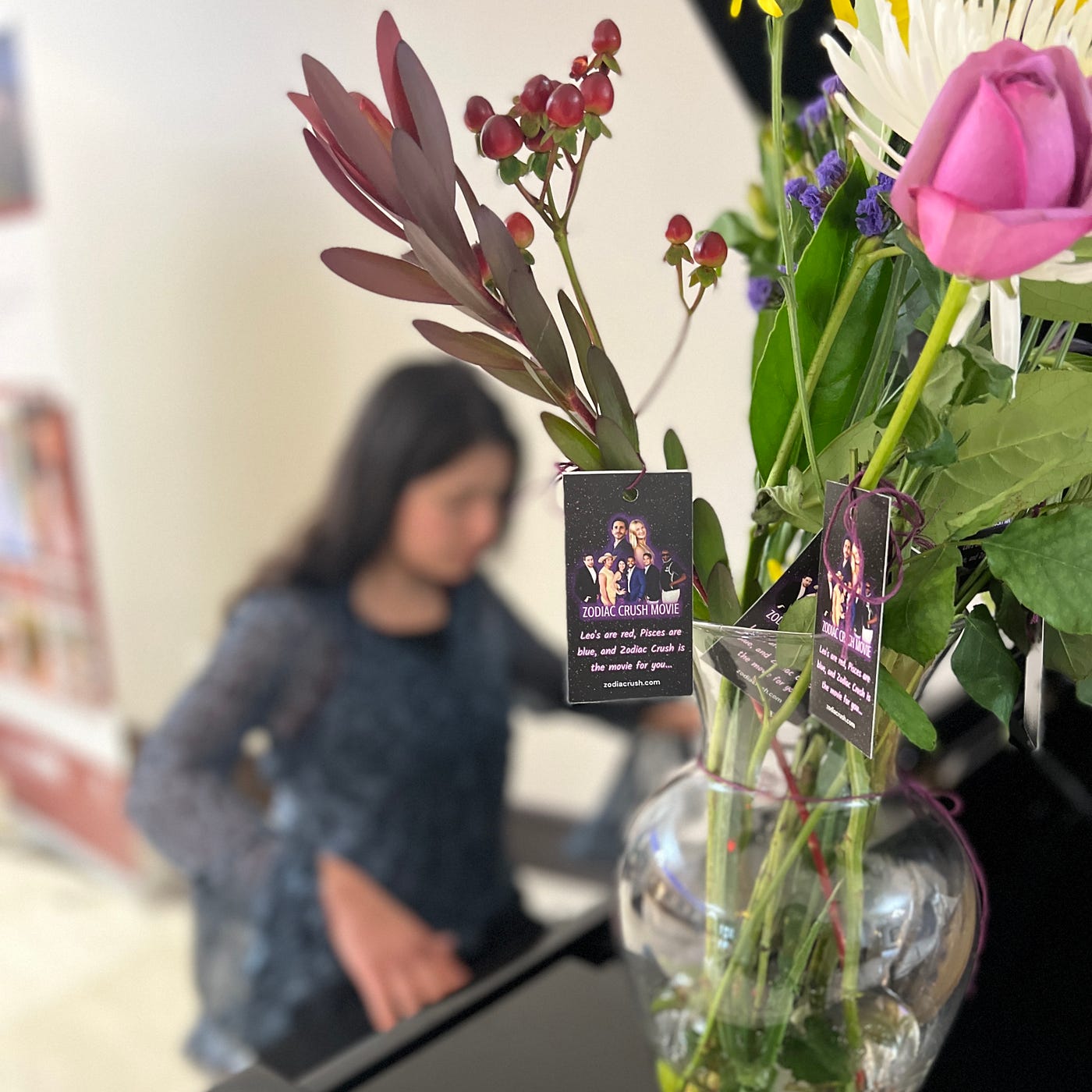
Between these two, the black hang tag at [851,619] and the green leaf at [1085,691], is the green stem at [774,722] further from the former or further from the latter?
the green leaf at [1085,691]

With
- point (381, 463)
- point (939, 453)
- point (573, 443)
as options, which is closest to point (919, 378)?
point (939, 453)

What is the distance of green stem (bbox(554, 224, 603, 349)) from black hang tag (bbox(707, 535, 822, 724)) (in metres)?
0.12

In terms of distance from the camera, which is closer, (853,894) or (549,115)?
(549,115)

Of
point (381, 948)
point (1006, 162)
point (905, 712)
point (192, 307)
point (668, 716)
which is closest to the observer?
point (1006, 162)

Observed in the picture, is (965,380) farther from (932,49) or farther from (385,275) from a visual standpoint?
(385,275)

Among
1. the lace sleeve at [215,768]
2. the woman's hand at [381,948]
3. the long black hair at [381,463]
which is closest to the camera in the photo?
the woman's hand at [381,948]

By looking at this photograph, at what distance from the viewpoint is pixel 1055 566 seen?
408 millimetres

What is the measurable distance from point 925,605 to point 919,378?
90mm

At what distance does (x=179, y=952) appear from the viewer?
2.65 m

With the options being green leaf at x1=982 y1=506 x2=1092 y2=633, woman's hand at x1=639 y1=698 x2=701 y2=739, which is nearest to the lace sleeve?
woman's hand at x1=639 y1=698 x2=701 y2=739

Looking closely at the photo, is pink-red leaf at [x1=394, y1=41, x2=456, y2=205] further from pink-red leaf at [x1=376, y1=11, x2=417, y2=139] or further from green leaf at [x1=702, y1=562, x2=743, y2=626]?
green leaf at [x1=702, y1=562, x2=743, y2=626]

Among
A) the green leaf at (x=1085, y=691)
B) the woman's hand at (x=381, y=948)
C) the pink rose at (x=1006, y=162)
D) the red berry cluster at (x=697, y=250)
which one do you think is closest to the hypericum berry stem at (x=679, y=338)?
the red berry cluster at (x=697, y=250)

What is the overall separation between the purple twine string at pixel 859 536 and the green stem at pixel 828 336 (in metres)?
0.04

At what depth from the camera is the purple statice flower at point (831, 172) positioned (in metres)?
0.44
